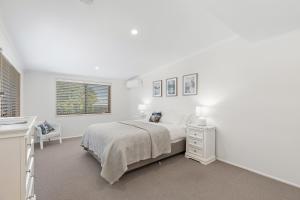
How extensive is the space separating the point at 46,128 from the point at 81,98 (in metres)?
1.55

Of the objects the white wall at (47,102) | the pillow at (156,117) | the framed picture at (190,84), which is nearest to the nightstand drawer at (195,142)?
the framed picture at (190,84)

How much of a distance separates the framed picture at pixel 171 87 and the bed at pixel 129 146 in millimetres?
1243

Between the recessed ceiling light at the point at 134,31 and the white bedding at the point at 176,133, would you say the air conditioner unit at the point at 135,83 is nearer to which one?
the white bedding at the point at 176,133

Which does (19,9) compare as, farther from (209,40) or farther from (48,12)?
(209,40)

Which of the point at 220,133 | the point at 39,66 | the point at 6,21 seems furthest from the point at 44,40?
the point at 220,133

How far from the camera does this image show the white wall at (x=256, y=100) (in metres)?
2.39

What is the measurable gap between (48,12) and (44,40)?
0.91m

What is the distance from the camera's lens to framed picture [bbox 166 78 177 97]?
14.4 ft

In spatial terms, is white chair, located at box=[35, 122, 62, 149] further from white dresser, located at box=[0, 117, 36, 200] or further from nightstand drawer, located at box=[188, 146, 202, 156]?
nightstand drawer, located at box=[188, 146, 202, 156]

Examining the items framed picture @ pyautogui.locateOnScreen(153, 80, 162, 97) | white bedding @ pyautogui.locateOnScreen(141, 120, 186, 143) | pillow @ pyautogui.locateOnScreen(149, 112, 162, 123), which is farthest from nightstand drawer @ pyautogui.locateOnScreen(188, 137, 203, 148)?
framed picture @ pyautogui.locateOnScreen(153, 80, 162, 97)

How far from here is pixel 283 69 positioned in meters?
2.47

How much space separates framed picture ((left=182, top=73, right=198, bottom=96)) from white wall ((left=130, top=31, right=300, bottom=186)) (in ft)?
0.45

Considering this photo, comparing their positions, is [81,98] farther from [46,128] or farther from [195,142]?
[195,142]

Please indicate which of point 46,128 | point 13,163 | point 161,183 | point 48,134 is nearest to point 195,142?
point 161,183
